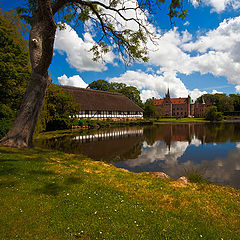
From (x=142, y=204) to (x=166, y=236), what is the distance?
1072 mm

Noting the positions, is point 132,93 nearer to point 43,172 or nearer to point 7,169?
point 43,172

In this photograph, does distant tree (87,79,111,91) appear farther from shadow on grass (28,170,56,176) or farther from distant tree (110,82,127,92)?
shadow on grass (28,170,56,176)

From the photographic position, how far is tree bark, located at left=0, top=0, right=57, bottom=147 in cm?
724

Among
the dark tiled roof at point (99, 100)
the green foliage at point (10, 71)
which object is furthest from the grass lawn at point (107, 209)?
the dark tiled roof at point (99, 100)

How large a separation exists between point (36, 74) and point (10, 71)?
18.8ft

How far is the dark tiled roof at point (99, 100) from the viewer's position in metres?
39.0

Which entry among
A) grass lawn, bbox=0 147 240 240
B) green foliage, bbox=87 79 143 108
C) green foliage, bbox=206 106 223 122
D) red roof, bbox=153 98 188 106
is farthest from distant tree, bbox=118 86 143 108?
grass lawn, bbox=0 147 240 240

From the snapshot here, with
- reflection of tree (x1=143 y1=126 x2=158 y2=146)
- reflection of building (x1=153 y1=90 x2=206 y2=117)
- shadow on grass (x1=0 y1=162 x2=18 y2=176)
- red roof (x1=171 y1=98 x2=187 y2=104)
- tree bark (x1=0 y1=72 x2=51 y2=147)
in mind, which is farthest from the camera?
red roof (x1=171 y1=98 x2=187 y2=104)

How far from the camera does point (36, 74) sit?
777cm

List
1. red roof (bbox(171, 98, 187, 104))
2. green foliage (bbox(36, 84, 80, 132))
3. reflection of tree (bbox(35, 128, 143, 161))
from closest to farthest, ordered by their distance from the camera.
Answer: reflection of tree (bbox(35, 128, 143, 161)) < green foliage (bbox(36, 84, 80, 132)) < red roof (bbox(171, 98, 187, 104))

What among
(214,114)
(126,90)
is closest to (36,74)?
(126,90)

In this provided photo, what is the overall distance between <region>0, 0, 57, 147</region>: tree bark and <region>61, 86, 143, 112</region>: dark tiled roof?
2869 centimetres

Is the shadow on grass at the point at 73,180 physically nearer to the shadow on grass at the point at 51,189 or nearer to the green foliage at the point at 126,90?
the shadow on grass at the point at 51,189

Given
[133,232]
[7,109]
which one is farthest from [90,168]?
[7,109]
